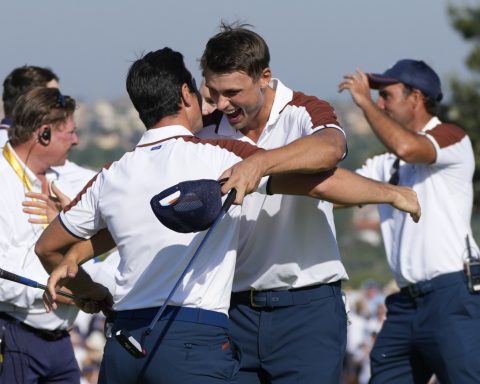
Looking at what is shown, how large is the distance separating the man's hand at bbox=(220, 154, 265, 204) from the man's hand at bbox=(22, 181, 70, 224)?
85.3 inches

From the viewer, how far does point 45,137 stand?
22.4 feet

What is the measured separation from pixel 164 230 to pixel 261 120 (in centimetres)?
115

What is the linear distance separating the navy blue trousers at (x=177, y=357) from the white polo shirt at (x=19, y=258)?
6.11ft

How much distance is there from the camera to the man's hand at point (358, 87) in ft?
24.8

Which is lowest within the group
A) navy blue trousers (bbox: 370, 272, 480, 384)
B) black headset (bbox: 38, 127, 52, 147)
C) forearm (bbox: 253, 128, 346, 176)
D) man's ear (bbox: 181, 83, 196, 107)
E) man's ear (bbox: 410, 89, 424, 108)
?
navy blue trousers (bbox: 370, 272, 480, 384)

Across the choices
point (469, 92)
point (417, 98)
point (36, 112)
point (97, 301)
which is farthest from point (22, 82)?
point (469, 92)

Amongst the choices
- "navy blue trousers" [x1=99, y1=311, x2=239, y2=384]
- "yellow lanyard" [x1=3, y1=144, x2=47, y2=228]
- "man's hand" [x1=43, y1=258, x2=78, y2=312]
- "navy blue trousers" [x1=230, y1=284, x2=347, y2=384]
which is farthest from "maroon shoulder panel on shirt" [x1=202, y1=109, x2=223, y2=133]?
"yellow lanyard" [x1=3, y1=144, x2=47, y2=228]

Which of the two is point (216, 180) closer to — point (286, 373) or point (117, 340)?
→ point (117, 340)

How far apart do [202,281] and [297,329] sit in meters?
0.90

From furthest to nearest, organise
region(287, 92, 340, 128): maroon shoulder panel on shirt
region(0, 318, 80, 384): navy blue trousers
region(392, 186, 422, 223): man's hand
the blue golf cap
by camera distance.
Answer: region(0, 318, 80, 384): navy blue trousers
region(287, 92, 340, 128): maroon shoulder panel on shirt
region(392, 186, 422, 223): man's hand
the blue golf cap

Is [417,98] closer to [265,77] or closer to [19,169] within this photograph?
[265,77]

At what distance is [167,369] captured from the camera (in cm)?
469

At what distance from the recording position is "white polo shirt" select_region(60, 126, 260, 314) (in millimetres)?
4777

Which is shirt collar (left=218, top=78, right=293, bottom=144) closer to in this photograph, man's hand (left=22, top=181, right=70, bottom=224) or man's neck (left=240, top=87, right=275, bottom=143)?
man's neck (left=240, top=87, right=275, bottom=143)
